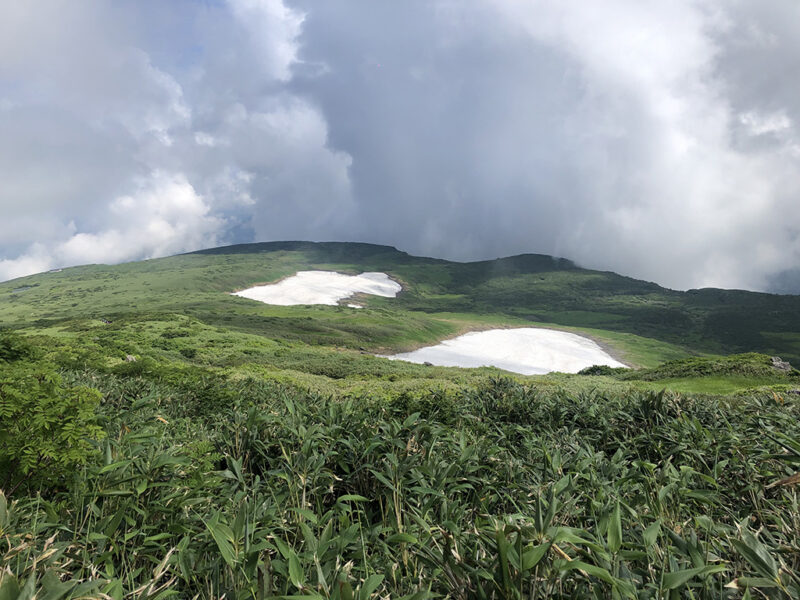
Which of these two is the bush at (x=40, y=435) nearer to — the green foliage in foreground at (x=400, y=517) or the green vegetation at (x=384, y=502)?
the green vegetation at (x=384, y=502)

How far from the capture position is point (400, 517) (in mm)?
3455

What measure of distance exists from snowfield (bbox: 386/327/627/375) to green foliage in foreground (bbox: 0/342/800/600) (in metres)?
76.9

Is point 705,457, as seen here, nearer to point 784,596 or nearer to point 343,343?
point 784,596

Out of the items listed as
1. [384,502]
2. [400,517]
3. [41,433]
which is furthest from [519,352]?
[41,433]

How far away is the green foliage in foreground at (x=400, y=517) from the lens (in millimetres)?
2035

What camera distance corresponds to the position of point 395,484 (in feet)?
12.6

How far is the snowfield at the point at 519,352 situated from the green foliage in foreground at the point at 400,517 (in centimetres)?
7688

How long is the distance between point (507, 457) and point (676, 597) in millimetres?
3296

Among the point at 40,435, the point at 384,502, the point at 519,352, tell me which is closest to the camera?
the point at 40,435

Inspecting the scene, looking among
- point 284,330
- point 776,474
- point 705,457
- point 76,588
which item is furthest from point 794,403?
point 284,330

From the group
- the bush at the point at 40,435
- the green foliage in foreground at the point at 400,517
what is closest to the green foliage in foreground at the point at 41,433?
the bush at the point at 40,435

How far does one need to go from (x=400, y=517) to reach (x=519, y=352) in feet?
373

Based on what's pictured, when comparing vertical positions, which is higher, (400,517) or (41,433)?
(41,433)

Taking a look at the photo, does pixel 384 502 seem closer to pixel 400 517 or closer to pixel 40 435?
pixel 400 517
